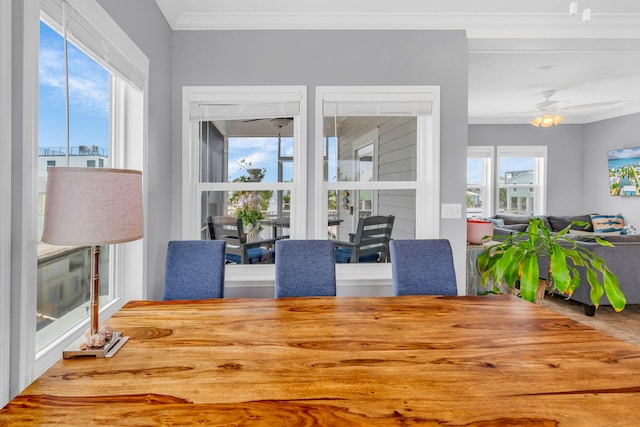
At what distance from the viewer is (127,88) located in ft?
7.22

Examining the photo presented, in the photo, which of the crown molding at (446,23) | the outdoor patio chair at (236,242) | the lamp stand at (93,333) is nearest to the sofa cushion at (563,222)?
the crown molding at (446,23)

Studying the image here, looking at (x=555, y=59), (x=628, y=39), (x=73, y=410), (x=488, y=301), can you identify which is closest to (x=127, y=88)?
(x=73, y=410)

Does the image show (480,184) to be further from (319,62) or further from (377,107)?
(319,62)

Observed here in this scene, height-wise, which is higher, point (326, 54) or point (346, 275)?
point (326, 54)

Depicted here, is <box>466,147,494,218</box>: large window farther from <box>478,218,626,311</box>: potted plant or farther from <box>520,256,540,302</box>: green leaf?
<box>520,256,540,302</box>: green leaf

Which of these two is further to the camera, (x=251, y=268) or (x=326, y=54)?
(x=251, y=268)

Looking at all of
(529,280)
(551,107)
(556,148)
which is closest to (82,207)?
(529,280)

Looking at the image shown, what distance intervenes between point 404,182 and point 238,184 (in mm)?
1376

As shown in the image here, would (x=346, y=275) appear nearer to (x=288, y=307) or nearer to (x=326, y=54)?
(x=288, y=307)

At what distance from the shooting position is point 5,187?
1151mm

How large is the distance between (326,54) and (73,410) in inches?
106

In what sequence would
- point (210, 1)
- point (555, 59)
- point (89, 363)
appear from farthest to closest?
point (555, 59)
point (210, 1)
point (89, 363)

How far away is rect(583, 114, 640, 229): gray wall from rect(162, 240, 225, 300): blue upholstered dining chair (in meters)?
6.82

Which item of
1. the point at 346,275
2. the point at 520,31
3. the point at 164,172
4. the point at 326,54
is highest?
the point at 520,31
